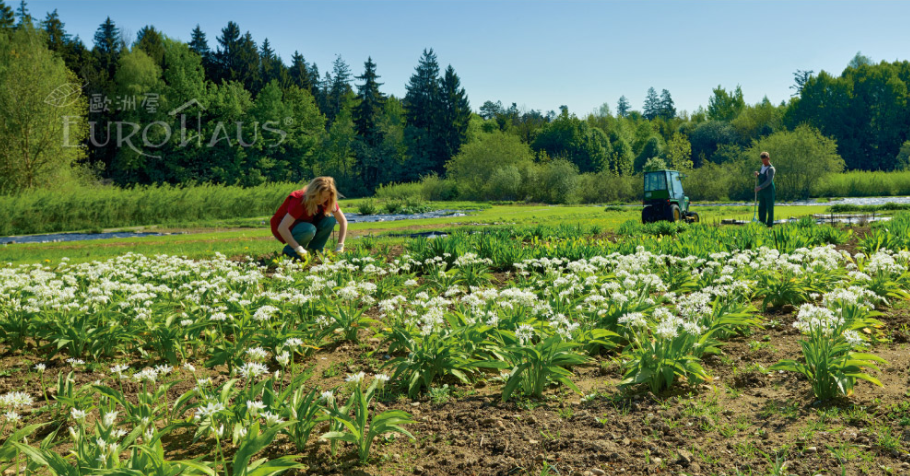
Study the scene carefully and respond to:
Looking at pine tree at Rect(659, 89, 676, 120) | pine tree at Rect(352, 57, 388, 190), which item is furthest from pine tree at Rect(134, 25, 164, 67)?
pine tree at Rect(659, 89, 676, 120)

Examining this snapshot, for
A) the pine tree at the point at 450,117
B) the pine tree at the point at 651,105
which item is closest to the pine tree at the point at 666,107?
the pine tree at the point at 651,105

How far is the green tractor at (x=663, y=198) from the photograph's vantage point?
15.3 metres

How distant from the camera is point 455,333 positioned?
3.79 meters

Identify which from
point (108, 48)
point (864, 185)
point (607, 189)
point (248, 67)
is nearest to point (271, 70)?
point (248, 67)

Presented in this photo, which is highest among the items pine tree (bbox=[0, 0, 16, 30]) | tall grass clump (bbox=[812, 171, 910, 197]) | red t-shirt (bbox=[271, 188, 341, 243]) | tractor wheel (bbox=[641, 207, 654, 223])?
pine tree (bbox=[0, 0, 16, 30])

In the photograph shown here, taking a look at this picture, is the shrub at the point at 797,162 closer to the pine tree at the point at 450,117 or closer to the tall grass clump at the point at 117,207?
the tall grass clump at the point at 117,207

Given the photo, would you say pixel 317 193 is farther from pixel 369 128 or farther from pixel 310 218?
pixel 369 128

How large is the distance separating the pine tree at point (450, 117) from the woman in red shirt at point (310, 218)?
56.1m

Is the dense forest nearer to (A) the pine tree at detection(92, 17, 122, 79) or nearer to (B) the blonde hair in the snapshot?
(A) the pine tree at detection(92, 17, 122, 79)

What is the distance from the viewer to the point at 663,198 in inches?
606

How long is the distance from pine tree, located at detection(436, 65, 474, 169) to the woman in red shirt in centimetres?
5611

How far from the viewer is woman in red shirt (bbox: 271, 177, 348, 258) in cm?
776

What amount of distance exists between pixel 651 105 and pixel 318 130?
79.4 meters

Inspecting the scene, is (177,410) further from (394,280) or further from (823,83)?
(823,83)
